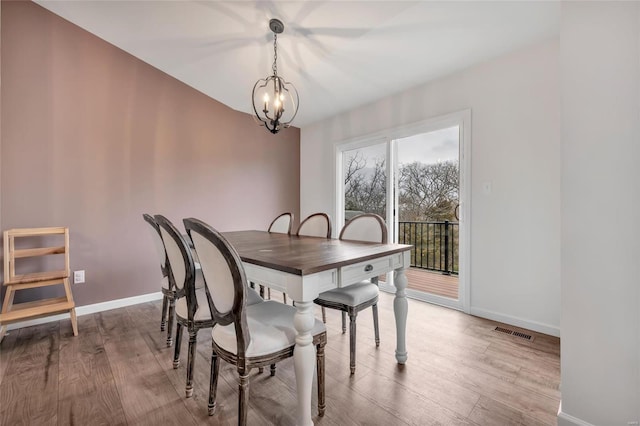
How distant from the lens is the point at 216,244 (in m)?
1.13

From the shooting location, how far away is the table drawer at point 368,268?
1417mm

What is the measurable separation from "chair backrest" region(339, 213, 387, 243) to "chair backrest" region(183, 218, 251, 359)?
124cm

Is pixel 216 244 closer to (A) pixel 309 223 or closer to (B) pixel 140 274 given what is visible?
(A) pixel 309 223

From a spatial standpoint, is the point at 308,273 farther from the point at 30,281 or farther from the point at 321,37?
the point at 30,281

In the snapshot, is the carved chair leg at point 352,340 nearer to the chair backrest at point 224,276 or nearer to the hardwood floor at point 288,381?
the hardwood floor at point 288,381

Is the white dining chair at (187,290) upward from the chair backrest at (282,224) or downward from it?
downward

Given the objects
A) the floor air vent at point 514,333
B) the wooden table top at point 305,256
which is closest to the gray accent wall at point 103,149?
the wooden table top at point 305,256

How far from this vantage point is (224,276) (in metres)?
1.18

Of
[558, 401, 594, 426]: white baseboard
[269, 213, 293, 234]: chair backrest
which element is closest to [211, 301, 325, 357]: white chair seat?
[558, 401, 594, 426]: white baseboard

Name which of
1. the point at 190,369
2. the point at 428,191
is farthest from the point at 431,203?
the point at 190,369

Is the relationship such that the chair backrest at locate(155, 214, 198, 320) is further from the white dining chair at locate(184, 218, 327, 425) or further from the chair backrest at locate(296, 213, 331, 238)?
the chair backrest at locate(296, 213, 331, 238)

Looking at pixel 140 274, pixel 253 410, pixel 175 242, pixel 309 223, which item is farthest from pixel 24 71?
pixel 253 410

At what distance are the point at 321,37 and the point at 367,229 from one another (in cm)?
171

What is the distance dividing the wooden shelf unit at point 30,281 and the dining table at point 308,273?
181 cm
